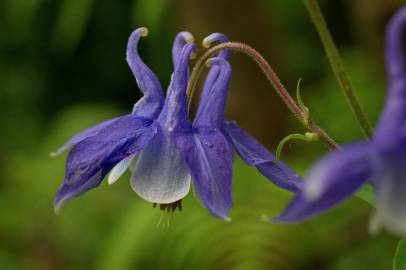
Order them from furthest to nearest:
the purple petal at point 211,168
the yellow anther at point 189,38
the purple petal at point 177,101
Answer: the yellow anther at point 189,38 < the purple petal at point 177,101 < the purple petal at point 211,168

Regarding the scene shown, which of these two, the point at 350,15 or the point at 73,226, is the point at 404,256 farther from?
the point at 350,15

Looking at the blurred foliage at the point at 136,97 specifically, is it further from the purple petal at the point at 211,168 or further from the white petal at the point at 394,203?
the white petal at the point at 394,203

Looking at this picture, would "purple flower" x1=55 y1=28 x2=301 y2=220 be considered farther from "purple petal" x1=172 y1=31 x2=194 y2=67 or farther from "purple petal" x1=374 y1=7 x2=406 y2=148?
"purple petal" x1=374 y1=7 x2=406 y2=148

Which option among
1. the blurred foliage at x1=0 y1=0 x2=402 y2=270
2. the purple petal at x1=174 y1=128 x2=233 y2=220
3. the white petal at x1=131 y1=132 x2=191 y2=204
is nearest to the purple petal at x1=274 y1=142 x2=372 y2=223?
the purple petal at x1=174 y1=128 x2=233 y2=220

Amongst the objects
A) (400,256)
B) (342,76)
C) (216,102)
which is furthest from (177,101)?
(400,256)

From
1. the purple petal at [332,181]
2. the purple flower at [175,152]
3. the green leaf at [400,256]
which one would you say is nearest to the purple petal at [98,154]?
the purple flower at [175,152]

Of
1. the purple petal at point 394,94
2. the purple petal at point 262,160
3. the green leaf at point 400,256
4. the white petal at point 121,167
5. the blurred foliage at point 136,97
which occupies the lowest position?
the blurred foliage at point 136,97
